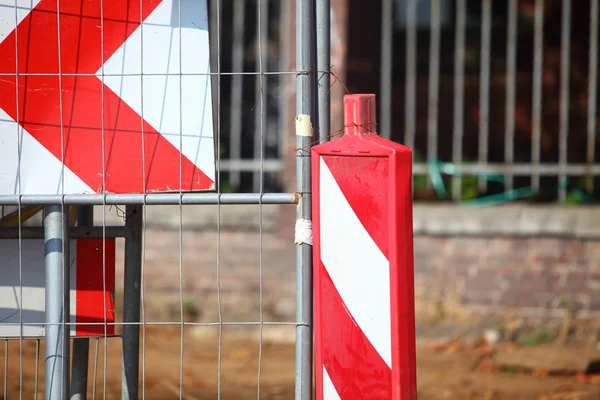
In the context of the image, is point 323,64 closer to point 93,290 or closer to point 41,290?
point 93,290

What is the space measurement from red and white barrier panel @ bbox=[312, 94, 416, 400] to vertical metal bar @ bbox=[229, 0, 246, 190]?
4831 mm

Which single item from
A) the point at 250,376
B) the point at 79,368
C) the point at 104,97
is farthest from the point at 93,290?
the point at 250,376

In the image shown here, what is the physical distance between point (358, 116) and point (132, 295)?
1084 mm

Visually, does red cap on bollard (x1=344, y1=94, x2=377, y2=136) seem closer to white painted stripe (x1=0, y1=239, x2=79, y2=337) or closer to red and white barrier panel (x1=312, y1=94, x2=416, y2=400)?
red and white barrier panel (x1=312, y1=94, x2=416, y2=400)

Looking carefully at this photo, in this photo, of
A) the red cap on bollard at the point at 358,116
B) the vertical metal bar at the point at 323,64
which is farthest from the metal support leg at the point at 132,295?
the red cap on bollard at the point at 358,116

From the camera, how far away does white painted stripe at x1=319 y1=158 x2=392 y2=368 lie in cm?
237

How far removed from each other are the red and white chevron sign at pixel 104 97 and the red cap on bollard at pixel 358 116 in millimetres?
504

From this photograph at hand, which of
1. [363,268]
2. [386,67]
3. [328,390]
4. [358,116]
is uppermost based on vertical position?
[386,67]

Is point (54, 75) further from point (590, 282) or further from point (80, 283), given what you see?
point (590, 282)

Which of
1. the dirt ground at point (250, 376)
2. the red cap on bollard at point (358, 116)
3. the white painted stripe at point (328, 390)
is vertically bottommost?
the dirt ground at point (250, 376)

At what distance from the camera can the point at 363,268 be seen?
2396 mm

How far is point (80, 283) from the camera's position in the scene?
2885 mm

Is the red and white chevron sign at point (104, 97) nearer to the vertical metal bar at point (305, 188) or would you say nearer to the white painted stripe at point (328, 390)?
the vertical metal bar at point (305, 188)

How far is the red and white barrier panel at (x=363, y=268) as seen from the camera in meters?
2.36
